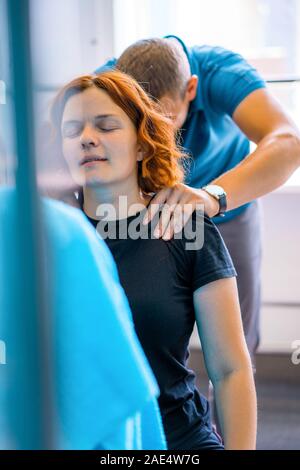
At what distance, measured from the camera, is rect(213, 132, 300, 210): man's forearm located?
1.44 metres

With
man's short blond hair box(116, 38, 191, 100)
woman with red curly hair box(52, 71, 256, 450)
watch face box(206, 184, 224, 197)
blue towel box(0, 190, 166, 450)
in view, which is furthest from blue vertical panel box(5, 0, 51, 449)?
man's short blond hair box(116, 38, 191, 100)

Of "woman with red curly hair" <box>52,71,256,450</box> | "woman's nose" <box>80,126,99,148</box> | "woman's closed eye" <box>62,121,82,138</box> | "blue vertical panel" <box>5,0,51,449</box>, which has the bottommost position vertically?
"woman with red curly hair" <box>52,71,256,450</box>

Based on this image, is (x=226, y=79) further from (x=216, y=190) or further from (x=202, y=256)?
(x=202, y=256)

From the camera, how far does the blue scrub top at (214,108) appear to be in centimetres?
164

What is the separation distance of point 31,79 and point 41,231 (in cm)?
8

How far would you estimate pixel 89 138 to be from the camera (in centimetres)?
110

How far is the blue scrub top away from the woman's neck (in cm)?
47

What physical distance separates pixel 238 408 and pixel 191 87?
0.75 meters

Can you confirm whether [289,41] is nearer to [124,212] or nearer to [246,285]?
[246,285]

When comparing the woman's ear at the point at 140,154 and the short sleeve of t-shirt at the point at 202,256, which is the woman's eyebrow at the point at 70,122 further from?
the short sleeve of t-shirt at the point at 202,256

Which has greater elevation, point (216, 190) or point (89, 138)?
point (89, 138)

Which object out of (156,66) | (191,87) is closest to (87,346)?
(156,66)

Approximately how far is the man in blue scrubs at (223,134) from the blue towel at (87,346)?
0.54m

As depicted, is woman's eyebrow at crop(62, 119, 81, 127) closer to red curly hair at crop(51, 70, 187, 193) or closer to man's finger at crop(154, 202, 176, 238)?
red curly hair at crop(51, 70, 187, 193)
